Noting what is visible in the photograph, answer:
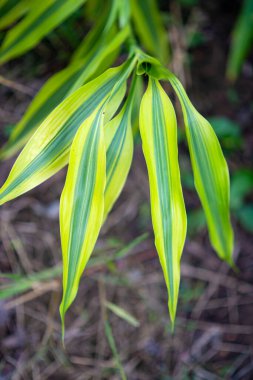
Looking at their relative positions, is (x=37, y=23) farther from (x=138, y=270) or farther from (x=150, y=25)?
(x=138, y=270)

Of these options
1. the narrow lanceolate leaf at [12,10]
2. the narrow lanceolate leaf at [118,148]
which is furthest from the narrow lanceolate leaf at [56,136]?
the narrow lanceolate leaf at [12,10]

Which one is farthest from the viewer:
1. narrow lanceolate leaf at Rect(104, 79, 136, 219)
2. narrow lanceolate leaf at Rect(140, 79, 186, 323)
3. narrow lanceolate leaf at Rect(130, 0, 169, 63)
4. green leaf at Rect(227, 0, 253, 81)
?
green leaf at Rect(227, 0, 253, 81)

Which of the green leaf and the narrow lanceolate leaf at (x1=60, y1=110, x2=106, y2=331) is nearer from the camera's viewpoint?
the narrow lanceolate leaf at (x1=60, y1=110, x2=106, y2=331)

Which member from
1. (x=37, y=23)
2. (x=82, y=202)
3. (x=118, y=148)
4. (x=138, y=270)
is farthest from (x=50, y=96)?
(x=138, y=270)

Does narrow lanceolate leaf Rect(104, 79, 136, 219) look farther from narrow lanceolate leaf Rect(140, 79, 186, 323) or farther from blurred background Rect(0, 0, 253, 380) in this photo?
blurred background Rect(0, 0, 253, 380)

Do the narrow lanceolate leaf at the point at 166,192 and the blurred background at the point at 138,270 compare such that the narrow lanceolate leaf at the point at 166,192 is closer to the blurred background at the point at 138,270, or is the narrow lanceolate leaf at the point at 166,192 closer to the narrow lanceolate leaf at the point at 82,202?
the narrow lanceolate leaf at the point at 82,202

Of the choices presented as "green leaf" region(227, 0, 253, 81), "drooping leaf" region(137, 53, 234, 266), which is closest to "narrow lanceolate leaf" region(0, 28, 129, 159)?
"drooping leaf" region(137, 53, 234, 266)

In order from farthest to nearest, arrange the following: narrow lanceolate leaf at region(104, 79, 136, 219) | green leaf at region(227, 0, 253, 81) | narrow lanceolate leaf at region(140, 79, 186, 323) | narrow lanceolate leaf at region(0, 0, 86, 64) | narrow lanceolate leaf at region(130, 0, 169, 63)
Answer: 1. green leaf at region(227, 0, 253, 81)
2. narrow lanceolate leaf at region(130, 0, 169, 63)
3. narrow lanceolate leaf at region(0, 0, 86, 64)
4. narrow lanceolate leaf at region(104, 79, 136, 219)
5. narrow lanceolate leaf at region(140, 79, 186, 323)
